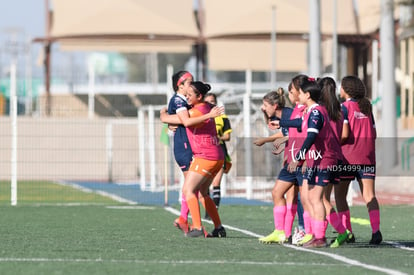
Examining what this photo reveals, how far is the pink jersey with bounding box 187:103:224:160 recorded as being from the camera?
1436 centimetres

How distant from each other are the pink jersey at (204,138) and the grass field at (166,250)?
100 centimetres

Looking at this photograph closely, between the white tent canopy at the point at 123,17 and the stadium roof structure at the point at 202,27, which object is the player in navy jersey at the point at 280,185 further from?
the white tent canopy at the point at 123,17

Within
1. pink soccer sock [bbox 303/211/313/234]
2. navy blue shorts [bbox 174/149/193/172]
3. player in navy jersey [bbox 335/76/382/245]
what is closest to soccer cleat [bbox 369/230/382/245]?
player in navy jersey [bbox 335/76/382/245]

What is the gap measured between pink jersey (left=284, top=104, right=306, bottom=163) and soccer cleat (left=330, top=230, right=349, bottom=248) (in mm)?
982

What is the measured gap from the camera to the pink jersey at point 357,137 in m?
13.8

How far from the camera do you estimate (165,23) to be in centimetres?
6819

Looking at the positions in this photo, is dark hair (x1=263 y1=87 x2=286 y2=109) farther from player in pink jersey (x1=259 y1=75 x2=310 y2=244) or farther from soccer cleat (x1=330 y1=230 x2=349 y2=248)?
soccer cleat (x1=330 y1=230 x2=349 y2=248)

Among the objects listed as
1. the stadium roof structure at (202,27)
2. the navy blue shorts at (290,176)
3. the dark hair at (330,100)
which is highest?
the stadium roof structure at (202,27)

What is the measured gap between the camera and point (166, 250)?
12.2 m

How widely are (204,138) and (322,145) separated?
6.32ft

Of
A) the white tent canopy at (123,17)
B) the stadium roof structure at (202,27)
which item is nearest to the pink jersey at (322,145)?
the stadium roof structure at (202,27)

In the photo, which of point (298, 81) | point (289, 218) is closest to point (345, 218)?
point (289, 218)

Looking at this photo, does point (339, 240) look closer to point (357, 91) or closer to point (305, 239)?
point (305, 239)

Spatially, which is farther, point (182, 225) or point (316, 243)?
point (182, 225)
